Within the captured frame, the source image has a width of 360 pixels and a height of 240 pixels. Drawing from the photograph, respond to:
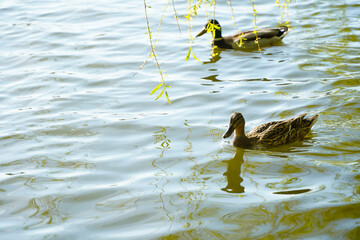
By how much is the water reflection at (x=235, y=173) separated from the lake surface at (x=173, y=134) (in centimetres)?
2

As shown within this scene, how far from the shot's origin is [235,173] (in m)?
6.07

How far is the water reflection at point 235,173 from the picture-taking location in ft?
18.7

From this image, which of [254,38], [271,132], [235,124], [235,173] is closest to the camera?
[235,173]

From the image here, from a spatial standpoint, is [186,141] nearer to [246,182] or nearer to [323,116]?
[246,182]

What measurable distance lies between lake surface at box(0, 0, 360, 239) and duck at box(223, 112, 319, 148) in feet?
0.42

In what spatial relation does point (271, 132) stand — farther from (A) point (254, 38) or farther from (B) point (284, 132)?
(A) point (254, 38)

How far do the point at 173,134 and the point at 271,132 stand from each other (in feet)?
4.20

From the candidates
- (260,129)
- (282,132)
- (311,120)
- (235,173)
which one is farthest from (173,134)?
(311,120)

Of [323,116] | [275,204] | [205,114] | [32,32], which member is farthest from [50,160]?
[32,32]

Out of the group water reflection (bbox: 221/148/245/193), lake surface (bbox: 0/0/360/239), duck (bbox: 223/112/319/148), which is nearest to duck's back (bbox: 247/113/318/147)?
duck (bbox: 223/112/319/148)

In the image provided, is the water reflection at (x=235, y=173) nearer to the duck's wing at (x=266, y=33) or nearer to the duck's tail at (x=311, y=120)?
the duck's tail at (x=311, y=120)

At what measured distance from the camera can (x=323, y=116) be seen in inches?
285

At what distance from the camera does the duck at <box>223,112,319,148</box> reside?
6.64 metres

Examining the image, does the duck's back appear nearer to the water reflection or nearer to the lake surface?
the lake surface
